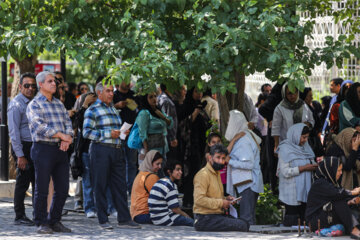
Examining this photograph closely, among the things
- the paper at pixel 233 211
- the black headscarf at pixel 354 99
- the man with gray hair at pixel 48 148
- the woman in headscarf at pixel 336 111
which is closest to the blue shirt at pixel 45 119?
the man with gray hair at pixel 48 148

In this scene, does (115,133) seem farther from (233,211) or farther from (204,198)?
(233,211)

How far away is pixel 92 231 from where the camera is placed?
10.5 m

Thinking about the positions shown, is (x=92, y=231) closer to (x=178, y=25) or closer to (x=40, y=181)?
(x=40, y=181)

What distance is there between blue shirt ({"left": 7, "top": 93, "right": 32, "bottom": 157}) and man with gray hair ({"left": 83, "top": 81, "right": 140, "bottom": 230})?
2.73 feet

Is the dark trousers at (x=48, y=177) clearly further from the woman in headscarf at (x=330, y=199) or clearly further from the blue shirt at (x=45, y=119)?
the woman in headscarf at (x=330, y=199)

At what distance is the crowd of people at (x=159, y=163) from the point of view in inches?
400

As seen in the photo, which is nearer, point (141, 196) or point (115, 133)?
point (115, 133)

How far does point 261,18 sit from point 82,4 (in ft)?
7.73

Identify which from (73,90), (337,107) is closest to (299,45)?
(337,107)

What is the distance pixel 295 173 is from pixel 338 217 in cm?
108

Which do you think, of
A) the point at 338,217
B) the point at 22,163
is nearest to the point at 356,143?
the point at 338,217

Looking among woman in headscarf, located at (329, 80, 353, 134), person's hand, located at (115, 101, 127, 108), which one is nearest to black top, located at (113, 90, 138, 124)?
person's hand, located at (115, 101, 127, 108)

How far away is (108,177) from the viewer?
35.4ft

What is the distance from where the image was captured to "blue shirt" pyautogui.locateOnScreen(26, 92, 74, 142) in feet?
32.4
